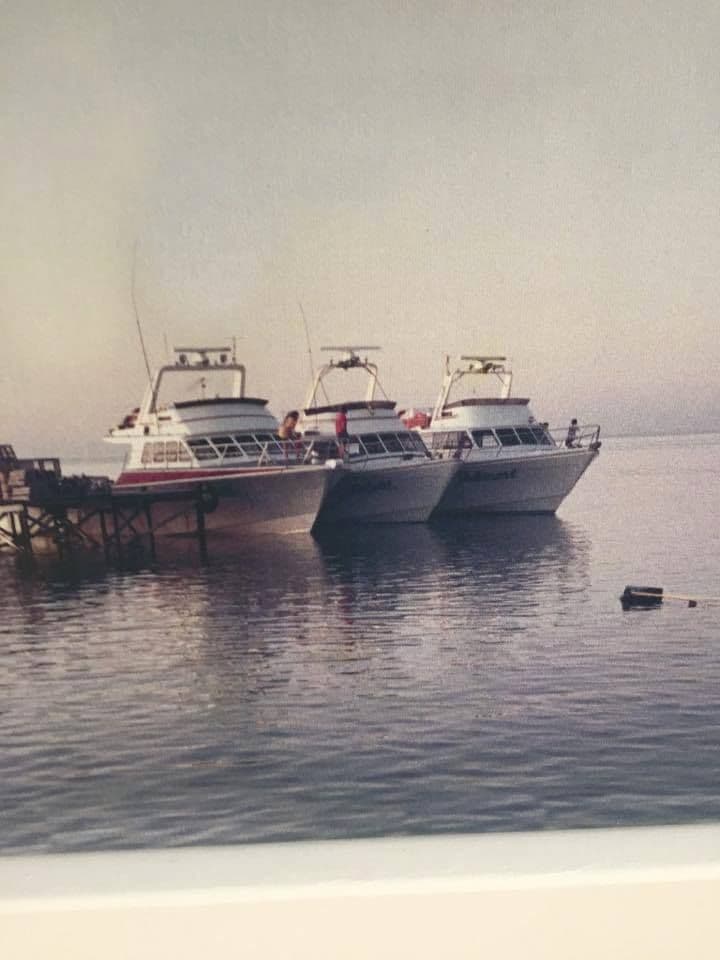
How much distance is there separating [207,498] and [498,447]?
9.41 ft

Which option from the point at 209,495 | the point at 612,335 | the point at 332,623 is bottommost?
the point at 332,623

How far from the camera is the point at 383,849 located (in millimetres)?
2400

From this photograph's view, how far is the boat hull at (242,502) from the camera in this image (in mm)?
9750

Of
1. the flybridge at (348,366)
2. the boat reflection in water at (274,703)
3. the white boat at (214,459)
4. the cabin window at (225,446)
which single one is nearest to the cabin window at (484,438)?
the boat reflection in water at (274,703)

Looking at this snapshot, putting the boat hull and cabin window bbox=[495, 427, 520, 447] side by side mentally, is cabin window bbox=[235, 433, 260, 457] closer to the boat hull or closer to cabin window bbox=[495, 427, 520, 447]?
the boat hull

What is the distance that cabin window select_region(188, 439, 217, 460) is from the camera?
26.9ft

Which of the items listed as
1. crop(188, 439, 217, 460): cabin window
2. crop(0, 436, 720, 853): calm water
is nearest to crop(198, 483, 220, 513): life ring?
crop(188, 439, 217, 460): cabin window

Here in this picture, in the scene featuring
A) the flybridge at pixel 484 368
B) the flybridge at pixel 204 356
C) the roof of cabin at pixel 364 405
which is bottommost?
the roof of cabin at pixel 364 405

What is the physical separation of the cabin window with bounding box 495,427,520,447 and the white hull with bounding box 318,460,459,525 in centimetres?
169

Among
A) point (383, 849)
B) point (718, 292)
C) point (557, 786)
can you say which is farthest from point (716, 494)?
point (383, 849)

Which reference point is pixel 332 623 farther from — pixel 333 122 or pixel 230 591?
pixel 333 122

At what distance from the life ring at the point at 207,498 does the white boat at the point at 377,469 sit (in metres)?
1.12

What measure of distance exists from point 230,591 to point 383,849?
6.06 meters

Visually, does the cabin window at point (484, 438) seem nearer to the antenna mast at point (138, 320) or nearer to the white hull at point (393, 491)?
the white hull at point (393, 491)
